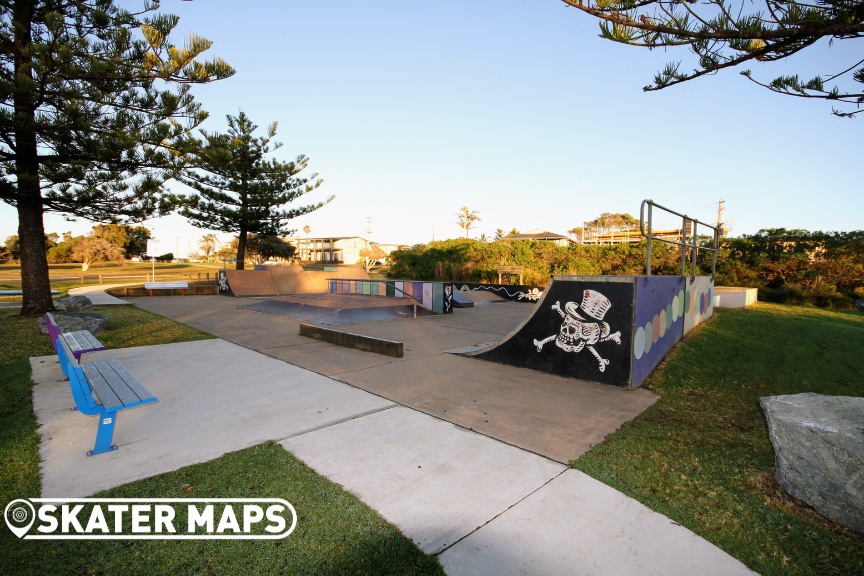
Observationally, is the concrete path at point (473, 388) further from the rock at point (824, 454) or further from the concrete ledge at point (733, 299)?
the concrete ledge at point (733, 299)

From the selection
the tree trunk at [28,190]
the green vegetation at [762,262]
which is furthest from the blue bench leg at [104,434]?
the green vegetation at [762,262]

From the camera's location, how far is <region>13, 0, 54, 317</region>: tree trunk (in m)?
8.27

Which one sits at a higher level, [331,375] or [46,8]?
[46,8]

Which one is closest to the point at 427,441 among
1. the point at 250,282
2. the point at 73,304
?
the point at 73,304

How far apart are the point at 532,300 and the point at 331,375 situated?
1353cm

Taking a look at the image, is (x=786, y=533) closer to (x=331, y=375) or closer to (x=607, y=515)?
(x=607, y=515)

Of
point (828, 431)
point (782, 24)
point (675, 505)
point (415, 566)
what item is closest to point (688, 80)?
point (782, 24)

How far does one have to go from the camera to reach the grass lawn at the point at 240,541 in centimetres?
199

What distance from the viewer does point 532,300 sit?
17.8 metres

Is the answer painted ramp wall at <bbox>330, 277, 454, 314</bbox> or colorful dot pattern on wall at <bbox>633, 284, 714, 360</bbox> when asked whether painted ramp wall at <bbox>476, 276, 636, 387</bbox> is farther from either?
painted ramp wall at <bbox>330, 277, 454, 314</bbox>

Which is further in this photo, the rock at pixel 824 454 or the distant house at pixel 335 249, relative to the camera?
the distant house at pixel 335 249

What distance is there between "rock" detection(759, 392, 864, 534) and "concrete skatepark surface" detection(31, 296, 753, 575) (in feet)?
2.72

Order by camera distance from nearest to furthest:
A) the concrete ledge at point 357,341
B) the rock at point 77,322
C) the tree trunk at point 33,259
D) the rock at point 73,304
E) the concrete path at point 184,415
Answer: the concrete path at point 184,415
the concrete ledge at point 357,341
the rock at point 77,322
the tree trunk at point 33,259
the rock at point 73,304

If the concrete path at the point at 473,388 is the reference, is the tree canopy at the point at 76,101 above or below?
above
